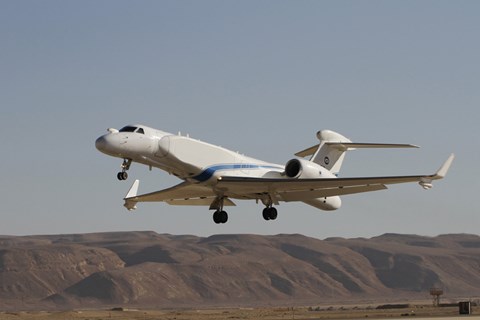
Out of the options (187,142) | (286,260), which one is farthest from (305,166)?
(286,260)

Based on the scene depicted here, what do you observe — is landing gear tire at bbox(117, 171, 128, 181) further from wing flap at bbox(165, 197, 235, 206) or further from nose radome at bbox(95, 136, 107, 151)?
wing flap at bbox(165, 197, 235, 206)

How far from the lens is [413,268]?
185000 mm

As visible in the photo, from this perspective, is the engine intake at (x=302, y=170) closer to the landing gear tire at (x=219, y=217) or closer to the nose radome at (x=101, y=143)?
the landing gear tire at (x=219, y=217)

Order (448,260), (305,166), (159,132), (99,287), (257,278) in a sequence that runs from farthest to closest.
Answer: (448,260) < (257,278) < (99,287) < (305,166) < (159,132)

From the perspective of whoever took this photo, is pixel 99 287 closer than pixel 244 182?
No

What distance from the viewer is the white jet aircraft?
38.9 metres

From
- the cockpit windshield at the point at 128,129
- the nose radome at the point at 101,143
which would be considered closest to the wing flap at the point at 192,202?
the cockpit windshield at the point at 128,129

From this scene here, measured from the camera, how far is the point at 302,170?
43.4 m

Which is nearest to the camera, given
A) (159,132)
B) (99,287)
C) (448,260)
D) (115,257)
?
(159,132)

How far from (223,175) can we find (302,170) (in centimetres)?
406

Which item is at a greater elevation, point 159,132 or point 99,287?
point 159,132

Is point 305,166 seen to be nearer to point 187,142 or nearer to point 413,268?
point 187,142

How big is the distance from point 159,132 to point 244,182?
16.1 ft

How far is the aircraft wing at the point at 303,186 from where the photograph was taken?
42.0 m
